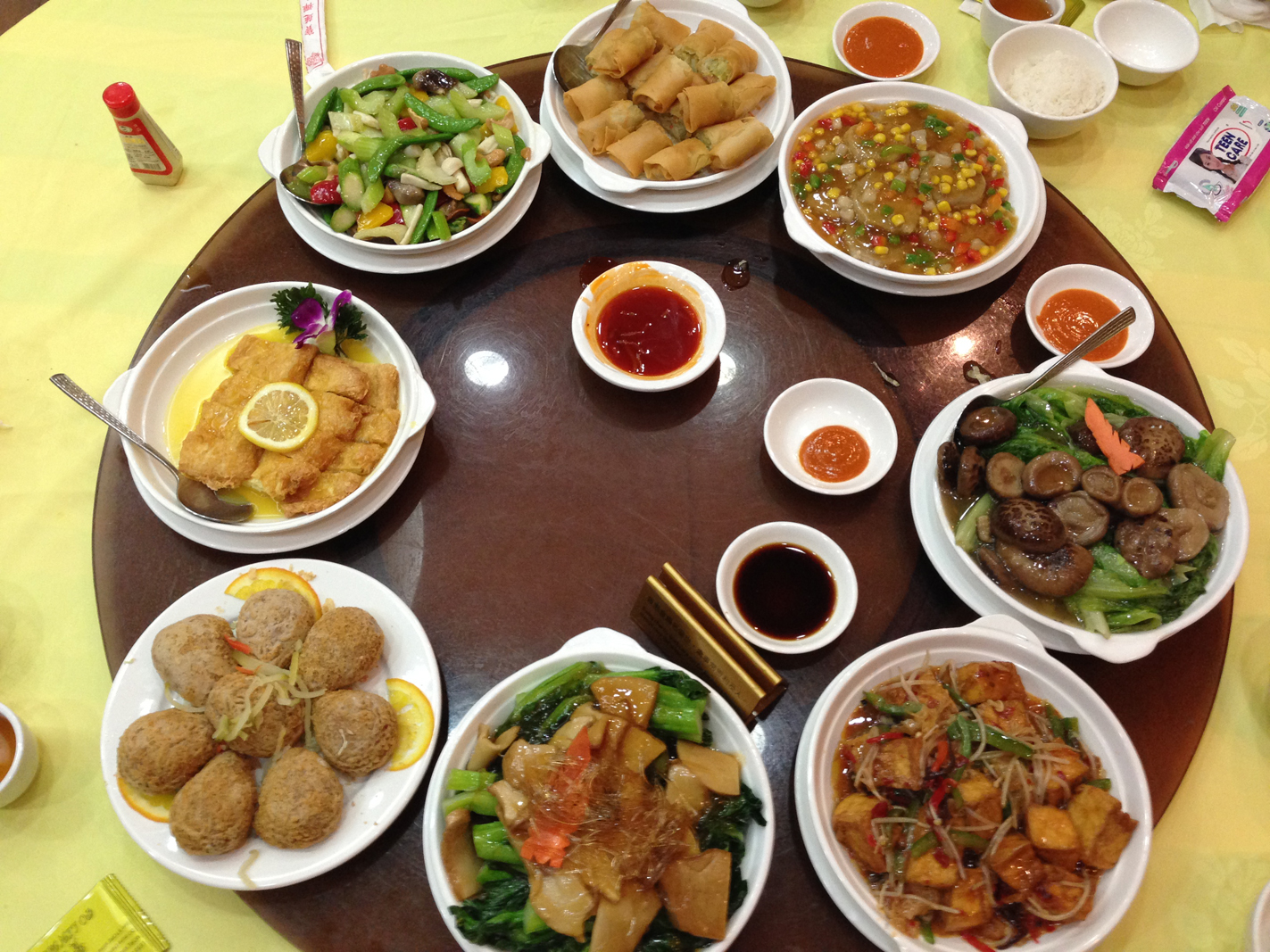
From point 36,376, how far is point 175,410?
71 centimetres

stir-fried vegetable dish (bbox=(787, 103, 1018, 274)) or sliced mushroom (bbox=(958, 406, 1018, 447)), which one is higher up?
stir-fried vegetable dish (bbox=(787, 103, 1018, 274))

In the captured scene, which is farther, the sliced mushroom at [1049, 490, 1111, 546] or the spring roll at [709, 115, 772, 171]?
the spring roll at [709, 115, 772, 171]

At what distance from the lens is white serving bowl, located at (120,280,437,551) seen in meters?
2.51

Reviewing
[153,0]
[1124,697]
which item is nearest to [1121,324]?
[1124,697]

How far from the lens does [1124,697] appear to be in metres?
2.45

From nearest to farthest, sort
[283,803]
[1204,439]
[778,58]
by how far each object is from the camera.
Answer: [283,803]
[1204,439]
[778,58]

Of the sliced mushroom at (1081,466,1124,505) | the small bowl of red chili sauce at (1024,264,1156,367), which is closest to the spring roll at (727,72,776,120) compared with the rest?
the small bowl of red chili sauce at (1024,264,1156,367)

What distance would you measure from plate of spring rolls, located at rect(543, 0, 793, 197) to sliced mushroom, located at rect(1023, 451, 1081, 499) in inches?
61.6

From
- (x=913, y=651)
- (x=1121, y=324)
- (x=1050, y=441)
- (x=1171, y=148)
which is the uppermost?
(x=1171, y=148)

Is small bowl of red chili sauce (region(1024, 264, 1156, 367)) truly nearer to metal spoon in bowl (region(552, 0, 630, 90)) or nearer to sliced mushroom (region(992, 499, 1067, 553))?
sliced mushroom (region(992, 499, 1067, 553))

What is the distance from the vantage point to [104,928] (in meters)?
2.23

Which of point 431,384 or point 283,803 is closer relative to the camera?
point 283,803

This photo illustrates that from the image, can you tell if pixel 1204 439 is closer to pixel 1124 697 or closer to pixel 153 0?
pixel 1124 697

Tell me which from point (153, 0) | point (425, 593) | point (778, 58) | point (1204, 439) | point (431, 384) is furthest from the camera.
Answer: point (153, 0)
